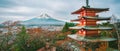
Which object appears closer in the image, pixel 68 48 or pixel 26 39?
pixel 68 48

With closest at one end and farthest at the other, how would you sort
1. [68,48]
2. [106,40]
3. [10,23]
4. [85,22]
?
1. [68,48]
2. [10,23]
3. [106,40]
4. [85,22]

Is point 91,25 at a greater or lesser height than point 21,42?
greater

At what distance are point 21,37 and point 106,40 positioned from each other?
840 centimetres

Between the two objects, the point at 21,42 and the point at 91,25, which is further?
the point at 91,25

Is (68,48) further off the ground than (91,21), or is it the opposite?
(91,21)

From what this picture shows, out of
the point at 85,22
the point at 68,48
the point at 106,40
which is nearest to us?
the point at 68,48

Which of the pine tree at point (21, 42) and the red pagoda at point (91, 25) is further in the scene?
the red pagoda at point (91, 25)

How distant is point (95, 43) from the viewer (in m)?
18.8

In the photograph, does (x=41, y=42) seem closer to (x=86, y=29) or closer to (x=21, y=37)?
(x=21, y=37)

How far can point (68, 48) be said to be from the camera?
1490 cm

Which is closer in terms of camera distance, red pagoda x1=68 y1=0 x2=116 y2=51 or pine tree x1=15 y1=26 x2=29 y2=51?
pine tree x1=15 y1=26 x2=29 y2=51

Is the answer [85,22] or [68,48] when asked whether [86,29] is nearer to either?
[85,22]

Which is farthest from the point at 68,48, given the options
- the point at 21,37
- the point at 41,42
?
the point at 21,37

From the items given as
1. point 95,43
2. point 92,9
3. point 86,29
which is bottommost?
point 95,43
